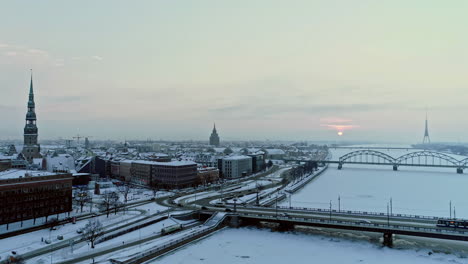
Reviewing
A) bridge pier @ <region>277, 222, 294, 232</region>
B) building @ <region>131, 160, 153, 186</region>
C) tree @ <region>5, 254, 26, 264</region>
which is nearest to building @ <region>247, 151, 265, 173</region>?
building @ <region>131, 160, 153, 186</region>

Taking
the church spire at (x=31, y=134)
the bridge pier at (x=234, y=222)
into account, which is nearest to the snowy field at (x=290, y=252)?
the bridge pier at (x=234, y=222)

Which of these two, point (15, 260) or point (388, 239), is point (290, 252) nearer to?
point (388, 239)

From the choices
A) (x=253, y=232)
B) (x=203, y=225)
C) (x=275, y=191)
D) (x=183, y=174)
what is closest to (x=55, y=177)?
(x=203, y=225)

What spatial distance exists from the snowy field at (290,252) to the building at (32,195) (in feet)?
78.4

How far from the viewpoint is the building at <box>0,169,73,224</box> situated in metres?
47.6

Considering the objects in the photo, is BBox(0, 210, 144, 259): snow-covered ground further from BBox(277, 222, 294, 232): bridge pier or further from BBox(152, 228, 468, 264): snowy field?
BBox(277, 222, 294, 232): bridge pier

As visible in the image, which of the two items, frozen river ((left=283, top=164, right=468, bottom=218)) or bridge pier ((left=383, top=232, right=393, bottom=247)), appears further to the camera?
frozen river ((left=283, top=164, right=468, bottom=218))

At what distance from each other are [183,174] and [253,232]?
43718 mm

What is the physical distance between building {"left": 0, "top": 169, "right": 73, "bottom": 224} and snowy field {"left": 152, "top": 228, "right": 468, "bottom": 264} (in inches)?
941

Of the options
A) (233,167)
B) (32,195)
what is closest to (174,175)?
(233,167)

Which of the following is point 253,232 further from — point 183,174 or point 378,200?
point 183,174

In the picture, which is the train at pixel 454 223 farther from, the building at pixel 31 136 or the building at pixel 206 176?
the building at pixel 31 136

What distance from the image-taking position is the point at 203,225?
53.3 meters

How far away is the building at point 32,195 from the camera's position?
4762 cm
